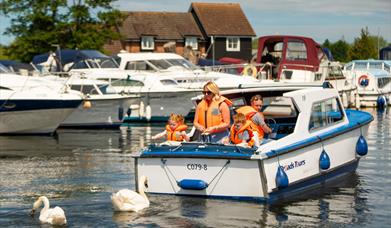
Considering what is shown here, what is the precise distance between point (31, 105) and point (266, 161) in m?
13.8

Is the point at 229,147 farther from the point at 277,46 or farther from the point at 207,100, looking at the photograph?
the point at 277,46

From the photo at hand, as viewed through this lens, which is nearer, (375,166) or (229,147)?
(229,147)

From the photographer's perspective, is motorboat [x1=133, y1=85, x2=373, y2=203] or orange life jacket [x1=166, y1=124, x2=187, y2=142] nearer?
motorboat [x1=133, y1=85, x2=373, y2=203]

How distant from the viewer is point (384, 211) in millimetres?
13789

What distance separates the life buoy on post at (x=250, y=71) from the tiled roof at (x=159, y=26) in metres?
42.3

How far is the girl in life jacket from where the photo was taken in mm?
14805

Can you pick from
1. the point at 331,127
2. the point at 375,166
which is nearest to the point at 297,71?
the point at 375,166

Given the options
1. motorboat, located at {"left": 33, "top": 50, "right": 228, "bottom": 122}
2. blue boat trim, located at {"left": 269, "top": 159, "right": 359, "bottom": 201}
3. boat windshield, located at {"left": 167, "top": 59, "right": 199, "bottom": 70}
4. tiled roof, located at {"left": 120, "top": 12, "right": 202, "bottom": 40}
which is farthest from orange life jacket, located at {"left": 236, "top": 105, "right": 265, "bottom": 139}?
tiled roof, located at {"left": 120, "top": 12, "right": 202, "bottom": 40}

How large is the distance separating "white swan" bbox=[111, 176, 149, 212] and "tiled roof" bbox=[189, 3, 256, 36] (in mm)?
67051

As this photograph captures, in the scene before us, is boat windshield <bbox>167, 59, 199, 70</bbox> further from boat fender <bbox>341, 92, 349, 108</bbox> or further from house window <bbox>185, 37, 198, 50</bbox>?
house window <bbox>185, 37, 198, 50</bbox>

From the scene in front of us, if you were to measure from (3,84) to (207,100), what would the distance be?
12.7 metres

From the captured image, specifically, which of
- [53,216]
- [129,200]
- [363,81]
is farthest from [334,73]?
[53,216]

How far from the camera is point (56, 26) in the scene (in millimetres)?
58312

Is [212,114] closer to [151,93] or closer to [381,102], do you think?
[151,93]
